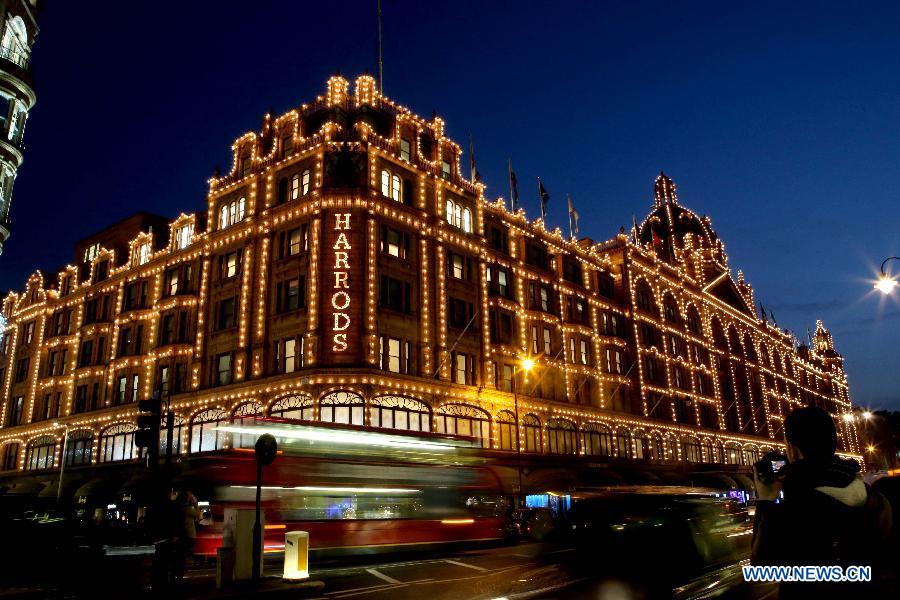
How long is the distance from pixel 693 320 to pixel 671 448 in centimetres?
1804

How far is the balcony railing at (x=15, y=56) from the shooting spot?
36312mm

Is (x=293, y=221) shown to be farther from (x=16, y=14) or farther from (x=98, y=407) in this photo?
(x=98, y=407)

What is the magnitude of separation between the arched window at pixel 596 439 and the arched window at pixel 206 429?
26036mm

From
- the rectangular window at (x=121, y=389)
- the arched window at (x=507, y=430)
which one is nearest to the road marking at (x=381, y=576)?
the arched window at (x=507, y=430)

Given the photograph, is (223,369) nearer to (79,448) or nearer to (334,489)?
(79,448)

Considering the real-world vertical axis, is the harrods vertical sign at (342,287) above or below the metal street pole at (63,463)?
above

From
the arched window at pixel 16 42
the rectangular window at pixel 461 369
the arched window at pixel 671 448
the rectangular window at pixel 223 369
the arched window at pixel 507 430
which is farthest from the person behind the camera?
the arched window at pixel 671 448

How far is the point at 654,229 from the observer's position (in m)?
95.9

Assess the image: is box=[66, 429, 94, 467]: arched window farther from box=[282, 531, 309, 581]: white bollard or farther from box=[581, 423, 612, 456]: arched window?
box=[282, 531, 309, 581]: white bollard

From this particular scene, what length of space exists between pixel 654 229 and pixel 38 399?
259 feet

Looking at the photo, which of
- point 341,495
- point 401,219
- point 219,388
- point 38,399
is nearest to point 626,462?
point 401,219

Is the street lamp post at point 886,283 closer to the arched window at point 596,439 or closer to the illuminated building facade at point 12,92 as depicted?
the arched window at point 596,439

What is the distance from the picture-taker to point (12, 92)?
36.3 metres

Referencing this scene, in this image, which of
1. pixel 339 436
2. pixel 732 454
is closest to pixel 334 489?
pixel 339 436
